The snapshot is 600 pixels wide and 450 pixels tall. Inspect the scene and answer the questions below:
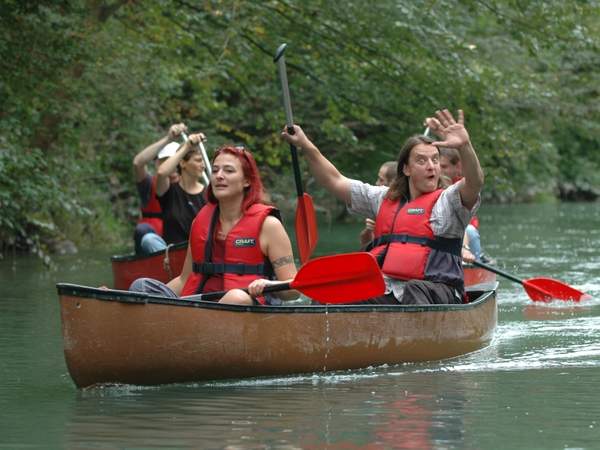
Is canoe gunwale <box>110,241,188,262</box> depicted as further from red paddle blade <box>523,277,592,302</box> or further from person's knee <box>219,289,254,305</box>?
person's knee <box>219,289,254,305</box>

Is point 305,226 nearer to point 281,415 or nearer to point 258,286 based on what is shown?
point 258,286

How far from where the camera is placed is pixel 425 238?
7.61 metres

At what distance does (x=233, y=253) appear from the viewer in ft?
22.8

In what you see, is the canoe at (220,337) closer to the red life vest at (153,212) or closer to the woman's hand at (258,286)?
the woman's hand at (258,286)

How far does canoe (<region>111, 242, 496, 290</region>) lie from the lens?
10.1 m

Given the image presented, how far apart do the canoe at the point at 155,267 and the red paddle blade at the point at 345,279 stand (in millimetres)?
2830

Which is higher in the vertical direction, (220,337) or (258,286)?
(258,286)

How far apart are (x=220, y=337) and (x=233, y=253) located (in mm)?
590

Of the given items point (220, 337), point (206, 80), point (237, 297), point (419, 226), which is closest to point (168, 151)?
point (419, 226)

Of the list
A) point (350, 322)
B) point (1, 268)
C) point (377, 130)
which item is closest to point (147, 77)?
point (1, 268)

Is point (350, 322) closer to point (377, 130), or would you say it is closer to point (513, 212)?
point (377, 130)

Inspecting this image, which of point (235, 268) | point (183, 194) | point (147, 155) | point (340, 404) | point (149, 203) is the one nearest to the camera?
point (340, 404)

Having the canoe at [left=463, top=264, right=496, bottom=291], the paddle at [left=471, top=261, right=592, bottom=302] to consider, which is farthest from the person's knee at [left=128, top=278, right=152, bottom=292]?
the paddle at [left=471, top=261, right=592, bottom=302]

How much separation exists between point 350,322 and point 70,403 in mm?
1595
